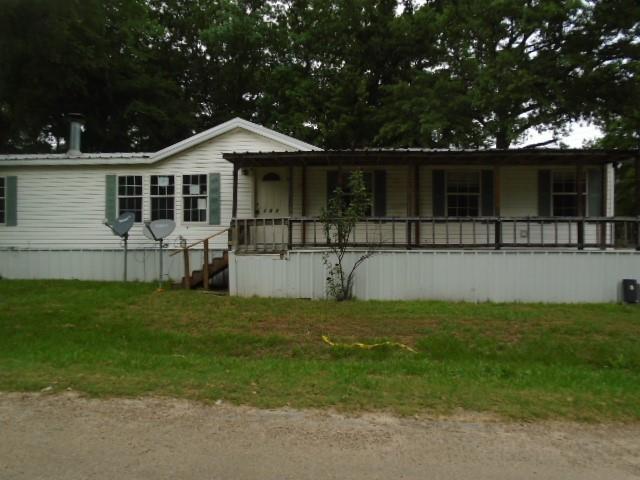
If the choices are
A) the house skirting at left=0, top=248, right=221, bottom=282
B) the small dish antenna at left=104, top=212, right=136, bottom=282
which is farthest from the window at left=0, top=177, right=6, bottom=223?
the small dish antenna at left=104, top=212, right=136, bottom=282

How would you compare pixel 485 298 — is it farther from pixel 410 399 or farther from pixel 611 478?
pixel 611 478

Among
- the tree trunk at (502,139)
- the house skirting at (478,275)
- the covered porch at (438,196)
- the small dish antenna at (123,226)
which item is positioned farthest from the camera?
the tree trunk at (502,139)

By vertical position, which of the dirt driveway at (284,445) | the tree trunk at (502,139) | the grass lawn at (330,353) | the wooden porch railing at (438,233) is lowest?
the dirt driveway at (284,445)

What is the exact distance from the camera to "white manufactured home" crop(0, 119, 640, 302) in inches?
444

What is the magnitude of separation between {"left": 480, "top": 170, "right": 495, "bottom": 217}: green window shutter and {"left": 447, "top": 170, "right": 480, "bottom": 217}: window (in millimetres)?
189

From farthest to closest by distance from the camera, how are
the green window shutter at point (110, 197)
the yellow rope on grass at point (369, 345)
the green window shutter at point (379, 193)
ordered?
the green window shutter at point (110, 197) < the green window shutter at point (379, 193) < the yellow rope on grass at point (369, 345)

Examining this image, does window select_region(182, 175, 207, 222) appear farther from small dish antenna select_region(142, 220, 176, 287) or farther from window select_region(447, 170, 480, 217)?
window select_region(447, 170, 480, 217)

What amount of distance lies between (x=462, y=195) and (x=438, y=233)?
1574 mm

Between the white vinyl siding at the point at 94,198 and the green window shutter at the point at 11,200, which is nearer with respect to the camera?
the white vinyl siding at the point at 94,198

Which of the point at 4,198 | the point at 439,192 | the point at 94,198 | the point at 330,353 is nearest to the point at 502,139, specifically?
the point at 439,192

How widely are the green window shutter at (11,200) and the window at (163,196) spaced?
13.1 feet

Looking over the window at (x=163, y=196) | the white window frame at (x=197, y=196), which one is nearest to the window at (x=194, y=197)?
the white window frame at (x=197, y=196)

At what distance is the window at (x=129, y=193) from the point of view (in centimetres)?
1455

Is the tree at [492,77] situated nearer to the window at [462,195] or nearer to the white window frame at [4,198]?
the window at [462,195]
